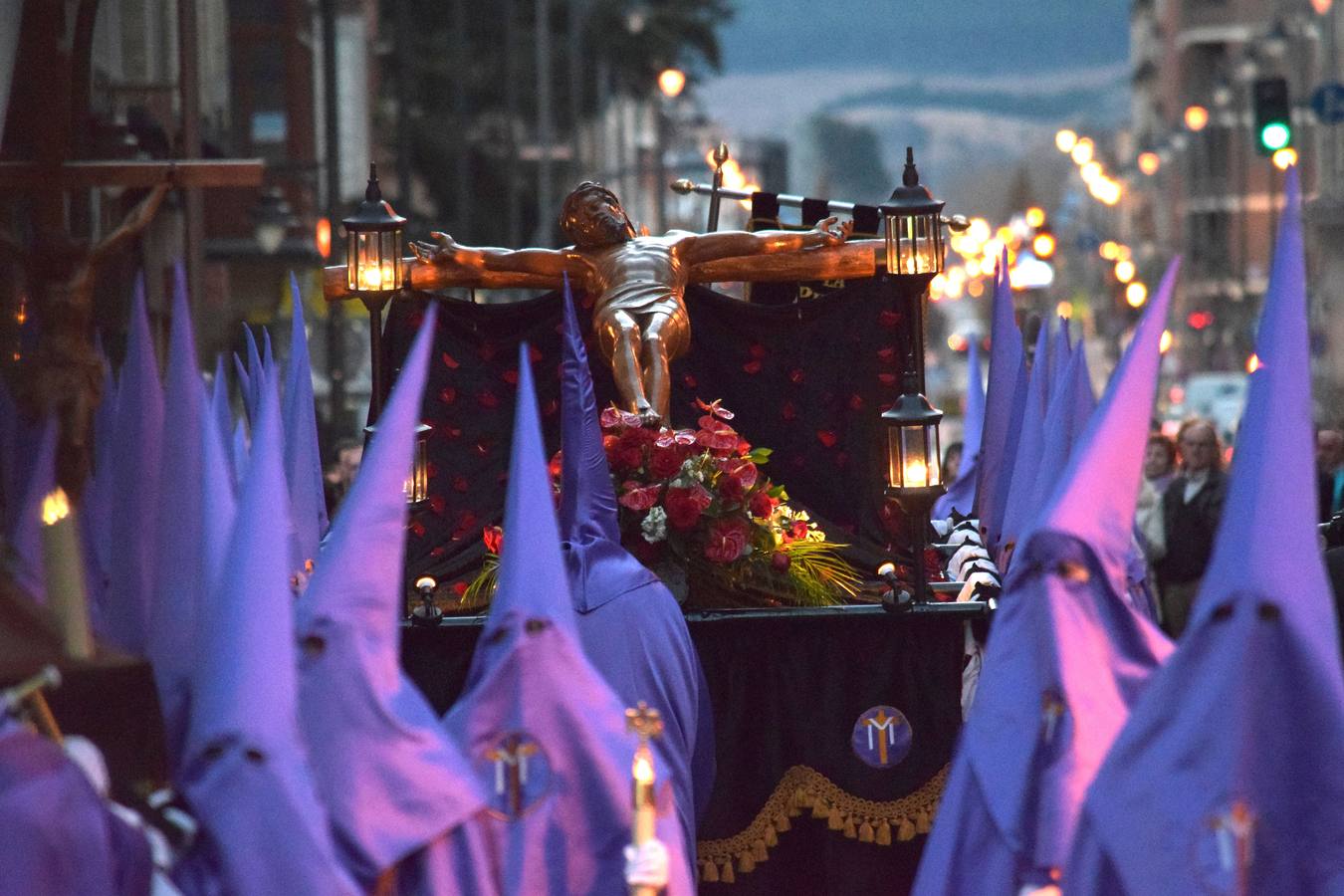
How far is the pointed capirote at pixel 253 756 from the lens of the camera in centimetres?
573

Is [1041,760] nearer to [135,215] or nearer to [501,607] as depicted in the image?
[501,607]

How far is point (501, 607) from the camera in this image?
260 inches

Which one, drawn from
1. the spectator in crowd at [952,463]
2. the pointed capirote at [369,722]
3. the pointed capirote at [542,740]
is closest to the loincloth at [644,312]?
the pointed capirote at [542,740]

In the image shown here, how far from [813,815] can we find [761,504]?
1.31m

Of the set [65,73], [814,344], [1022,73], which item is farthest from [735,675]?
[1022,73]

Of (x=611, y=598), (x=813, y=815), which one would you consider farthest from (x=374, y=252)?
(x=813, y=815)

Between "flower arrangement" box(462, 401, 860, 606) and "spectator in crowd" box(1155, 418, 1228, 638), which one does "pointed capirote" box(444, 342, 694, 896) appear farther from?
"spectator in crowd" box(1155, 418, 1228, 638)

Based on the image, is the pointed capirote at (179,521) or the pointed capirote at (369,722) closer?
the pointed capirote at (369,722)

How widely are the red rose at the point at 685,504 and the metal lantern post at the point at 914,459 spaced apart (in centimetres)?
101

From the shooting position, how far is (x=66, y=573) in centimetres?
649

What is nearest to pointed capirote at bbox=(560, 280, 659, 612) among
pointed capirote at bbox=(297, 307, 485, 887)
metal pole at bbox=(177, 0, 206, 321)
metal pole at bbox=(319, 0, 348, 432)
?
pointed capirote at bbox=(297, 307, 485, 887)

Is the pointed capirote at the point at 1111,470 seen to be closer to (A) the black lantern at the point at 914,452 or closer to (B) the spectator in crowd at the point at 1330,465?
(A) the black lantern at the point at 914,452

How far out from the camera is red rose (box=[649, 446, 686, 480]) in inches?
385

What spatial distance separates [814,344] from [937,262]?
826 mm
